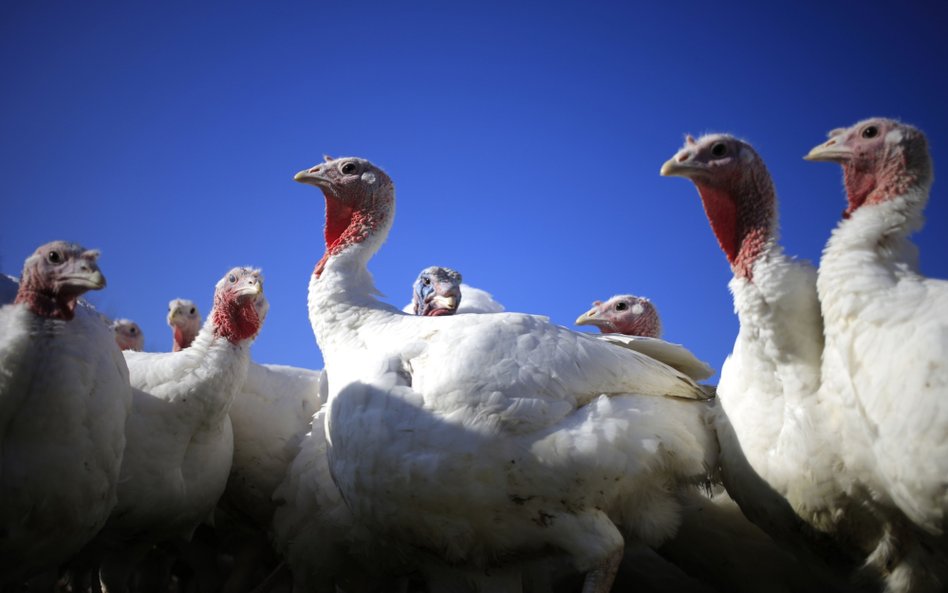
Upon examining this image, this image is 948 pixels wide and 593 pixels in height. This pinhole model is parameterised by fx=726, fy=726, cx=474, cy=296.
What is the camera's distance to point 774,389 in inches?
133

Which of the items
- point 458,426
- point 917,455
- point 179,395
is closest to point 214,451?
point 179,395

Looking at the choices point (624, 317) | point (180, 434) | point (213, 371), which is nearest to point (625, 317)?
point (624, 317)

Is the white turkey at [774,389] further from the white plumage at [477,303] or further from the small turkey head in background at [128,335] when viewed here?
the small turkey head in background at [128,335]

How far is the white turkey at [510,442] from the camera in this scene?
3.32m

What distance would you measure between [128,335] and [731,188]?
612cm

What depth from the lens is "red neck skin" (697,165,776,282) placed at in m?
3.61

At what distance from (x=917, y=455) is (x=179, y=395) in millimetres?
4060

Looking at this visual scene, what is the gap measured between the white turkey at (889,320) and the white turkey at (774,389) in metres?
0.13

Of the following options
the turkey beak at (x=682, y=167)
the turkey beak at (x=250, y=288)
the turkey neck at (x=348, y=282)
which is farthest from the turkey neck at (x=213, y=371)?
the turkey beak at (x=682, y=167)

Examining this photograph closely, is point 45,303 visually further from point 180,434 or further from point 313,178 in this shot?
point 313,178

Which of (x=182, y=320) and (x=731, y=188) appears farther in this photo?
(x=182, y=320)

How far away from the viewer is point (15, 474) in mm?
3438

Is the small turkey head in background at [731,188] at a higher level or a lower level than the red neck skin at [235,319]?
higher

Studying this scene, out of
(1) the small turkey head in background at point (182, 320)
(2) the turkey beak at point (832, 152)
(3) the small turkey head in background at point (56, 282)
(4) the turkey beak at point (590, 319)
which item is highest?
(2) the turkey beak at point (832, 152)
